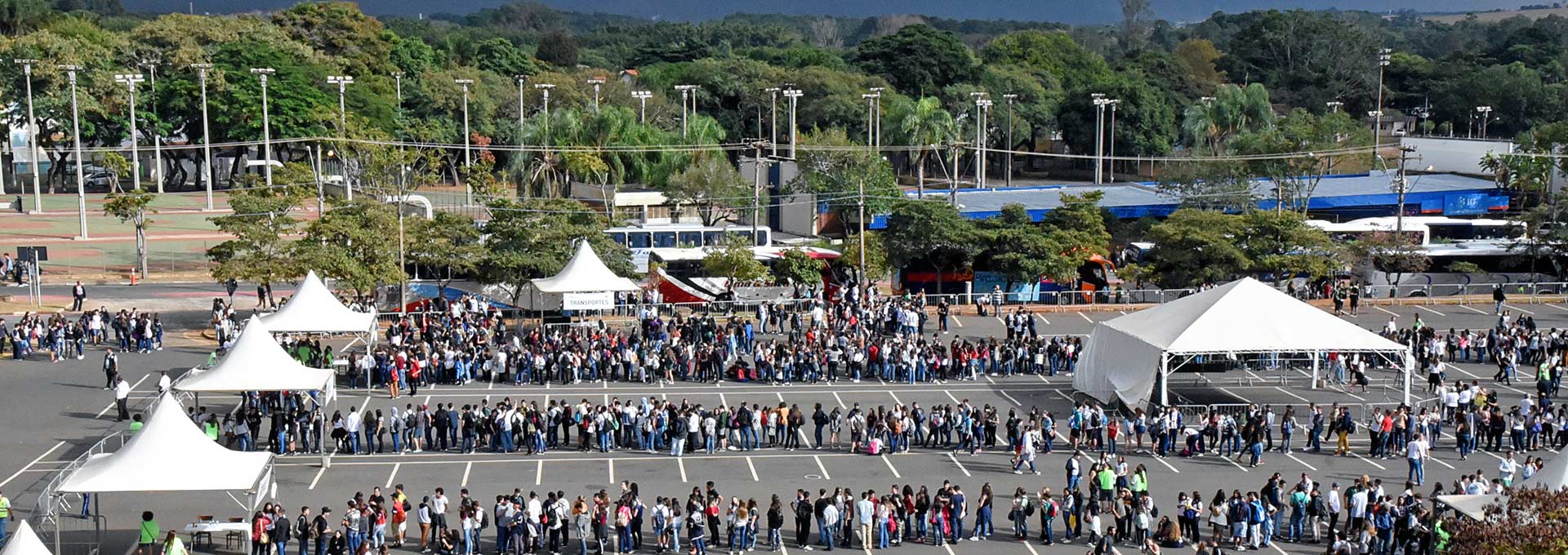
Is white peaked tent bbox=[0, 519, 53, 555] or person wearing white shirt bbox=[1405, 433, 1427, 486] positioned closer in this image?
white peaked tent bbox=[0, 519, 53, 555]

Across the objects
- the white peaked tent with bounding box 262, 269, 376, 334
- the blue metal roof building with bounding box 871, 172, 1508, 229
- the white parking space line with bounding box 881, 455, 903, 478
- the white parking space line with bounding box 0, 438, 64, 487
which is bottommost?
the white parking space line with bounding box 881, 455, 903, 478

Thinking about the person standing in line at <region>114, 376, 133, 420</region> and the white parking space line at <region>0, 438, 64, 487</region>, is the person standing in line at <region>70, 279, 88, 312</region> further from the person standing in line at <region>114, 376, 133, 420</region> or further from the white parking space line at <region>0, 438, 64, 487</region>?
the white parking space line at <region>0, 438, 64, 487</region>

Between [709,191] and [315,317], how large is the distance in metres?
29.0

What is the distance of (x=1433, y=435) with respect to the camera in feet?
100

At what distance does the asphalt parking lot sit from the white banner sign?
543 centimetres

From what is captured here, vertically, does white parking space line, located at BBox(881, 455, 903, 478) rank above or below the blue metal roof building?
below

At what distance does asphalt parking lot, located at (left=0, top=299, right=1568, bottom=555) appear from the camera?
88.5 ft

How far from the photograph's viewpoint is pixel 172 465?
23.2 meters

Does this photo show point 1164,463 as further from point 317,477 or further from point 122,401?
point 122,401

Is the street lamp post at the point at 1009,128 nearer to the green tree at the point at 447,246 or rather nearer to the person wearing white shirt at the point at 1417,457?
the green tree at the point at 447,246

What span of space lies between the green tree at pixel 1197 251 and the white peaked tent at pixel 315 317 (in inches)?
1011

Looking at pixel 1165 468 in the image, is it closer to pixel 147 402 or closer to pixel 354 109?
pixel 147 402

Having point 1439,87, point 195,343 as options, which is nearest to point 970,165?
point 1439,87

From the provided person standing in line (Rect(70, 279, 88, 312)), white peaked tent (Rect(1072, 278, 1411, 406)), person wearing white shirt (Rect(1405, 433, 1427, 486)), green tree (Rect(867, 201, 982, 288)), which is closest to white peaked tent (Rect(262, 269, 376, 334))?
person standing in line (Rect(70, 279, 88, 312))
